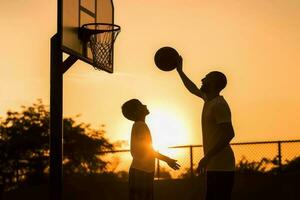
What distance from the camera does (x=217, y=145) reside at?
7.98 m

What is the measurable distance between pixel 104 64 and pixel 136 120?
2.00m

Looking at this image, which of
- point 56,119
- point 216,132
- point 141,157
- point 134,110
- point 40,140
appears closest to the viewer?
point 216,132

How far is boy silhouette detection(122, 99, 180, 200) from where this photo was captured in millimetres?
9609

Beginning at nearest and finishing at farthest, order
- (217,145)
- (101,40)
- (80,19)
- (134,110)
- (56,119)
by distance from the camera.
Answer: (217,145)
(56,119)
(134,110)
(80,19)
(101,40)

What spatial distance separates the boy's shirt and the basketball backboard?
142 cm

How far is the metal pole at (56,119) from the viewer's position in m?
9.29

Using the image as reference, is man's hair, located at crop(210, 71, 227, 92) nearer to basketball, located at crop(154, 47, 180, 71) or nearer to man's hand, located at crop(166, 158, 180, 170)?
basketball, located at crop(154, 47, 180, 71)

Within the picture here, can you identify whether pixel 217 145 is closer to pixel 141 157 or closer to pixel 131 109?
pixel 141 157

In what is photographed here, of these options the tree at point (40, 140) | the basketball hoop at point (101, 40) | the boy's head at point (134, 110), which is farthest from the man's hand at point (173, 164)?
the tree at point (40, 140)

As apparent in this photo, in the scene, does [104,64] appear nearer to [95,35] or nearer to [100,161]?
[95,35]

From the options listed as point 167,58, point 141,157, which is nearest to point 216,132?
point 141,157

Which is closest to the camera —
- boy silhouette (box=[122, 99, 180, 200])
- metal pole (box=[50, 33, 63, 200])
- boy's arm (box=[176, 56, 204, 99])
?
boy's arm (box=[176, 56, 204, 99])

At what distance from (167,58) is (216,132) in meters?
1.92

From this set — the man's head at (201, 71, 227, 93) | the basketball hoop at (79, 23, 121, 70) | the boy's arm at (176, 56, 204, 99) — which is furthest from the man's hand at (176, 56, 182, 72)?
the basketball hoop at (79, 23, 121, 70)
